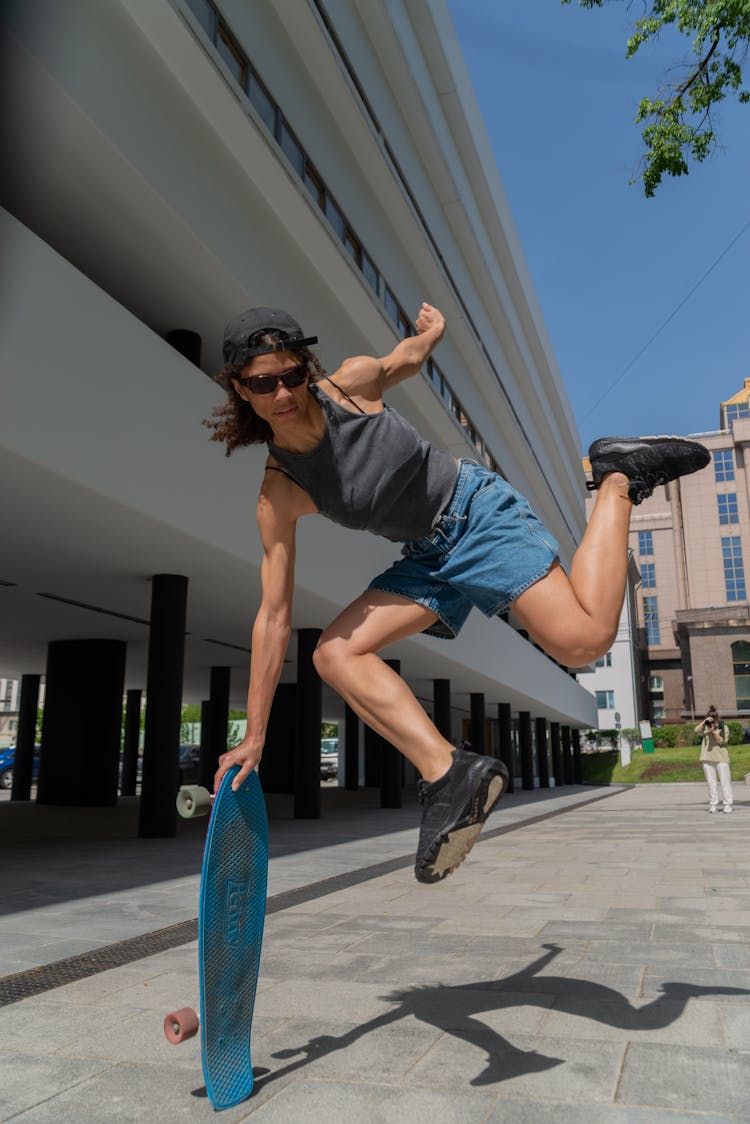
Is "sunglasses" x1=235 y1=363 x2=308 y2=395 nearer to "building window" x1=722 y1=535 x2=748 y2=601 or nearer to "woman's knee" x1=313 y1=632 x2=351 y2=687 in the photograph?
"woman's knee" x1=313 y1=632 x2=351 y2=687

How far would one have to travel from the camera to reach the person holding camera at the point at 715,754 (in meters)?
16.0

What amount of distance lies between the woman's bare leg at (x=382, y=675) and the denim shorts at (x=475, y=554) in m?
0.09

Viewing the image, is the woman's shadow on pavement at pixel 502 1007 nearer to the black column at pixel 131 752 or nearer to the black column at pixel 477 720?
the black column at pixel 477 720

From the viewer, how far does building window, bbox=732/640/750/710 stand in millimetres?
66500

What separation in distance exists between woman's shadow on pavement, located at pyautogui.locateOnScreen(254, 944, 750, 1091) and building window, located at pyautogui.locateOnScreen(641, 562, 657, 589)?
9365 centimetres

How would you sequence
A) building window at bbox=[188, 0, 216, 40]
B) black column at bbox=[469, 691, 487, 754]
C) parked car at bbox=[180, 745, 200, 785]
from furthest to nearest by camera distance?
parked car at bbox=[180, 745, 200, 785] → black column at bbox=[469, 691, 487, 754] → building window at bbox=[188, 0, 216, 40]

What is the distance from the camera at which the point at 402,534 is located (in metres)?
3.11

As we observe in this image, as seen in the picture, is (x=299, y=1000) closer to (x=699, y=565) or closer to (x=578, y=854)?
(x=578, y=854)

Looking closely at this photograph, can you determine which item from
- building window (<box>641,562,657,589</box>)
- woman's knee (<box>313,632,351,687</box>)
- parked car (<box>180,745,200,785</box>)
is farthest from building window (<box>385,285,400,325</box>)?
building window (<box>641,562,657,589</box>)

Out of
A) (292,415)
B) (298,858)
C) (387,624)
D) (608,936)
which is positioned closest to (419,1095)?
(387,624)

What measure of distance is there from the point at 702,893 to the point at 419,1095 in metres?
5.23

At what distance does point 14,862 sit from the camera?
31.1ft

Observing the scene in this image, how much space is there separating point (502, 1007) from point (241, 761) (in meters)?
1.68

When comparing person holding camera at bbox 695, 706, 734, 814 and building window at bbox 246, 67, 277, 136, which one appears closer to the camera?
building window at bbox 246, 67, 277, 136
